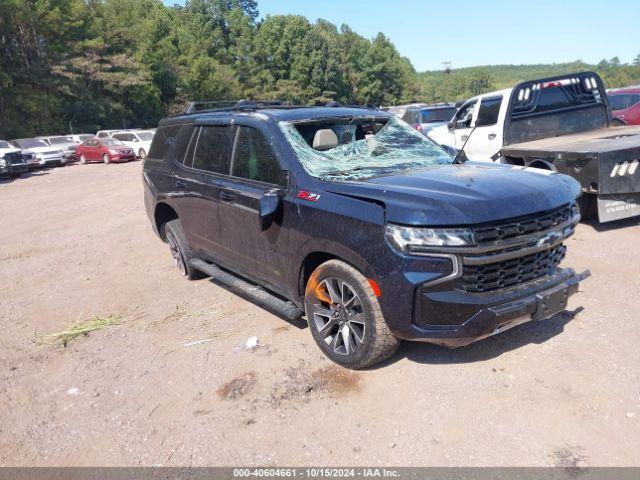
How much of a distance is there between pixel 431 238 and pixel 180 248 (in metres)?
3.44

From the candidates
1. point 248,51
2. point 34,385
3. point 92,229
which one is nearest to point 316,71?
point 248,51

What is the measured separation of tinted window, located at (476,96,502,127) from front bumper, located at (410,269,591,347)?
6.21 meters

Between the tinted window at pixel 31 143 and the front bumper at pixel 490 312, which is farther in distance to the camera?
the tinted window at pixel 31 143

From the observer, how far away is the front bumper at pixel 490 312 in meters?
2.97

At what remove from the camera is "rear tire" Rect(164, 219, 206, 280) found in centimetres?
553

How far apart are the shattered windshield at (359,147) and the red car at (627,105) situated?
10.4 meters

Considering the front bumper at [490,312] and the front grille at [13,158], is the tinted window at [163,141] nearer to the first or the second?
the front bumper at [490,312]

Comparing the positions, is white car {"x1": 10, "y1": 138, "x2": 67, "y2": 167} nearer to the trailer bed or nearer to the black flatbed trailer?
the black flatbed trailer

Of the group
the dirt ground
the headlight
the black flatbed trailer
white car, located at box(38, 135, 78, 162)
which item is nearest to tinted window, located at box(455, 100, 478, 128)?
the black flatbed trailer

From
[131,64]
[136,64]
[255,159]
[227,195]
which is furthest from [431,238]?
[136,64]

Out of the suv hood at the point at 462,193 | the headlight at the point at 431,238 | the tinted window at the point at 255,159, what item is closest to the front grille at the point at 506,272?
the headlight at the point at 431,238

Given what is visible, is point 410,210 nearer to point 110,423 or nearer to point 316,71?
point 110,423

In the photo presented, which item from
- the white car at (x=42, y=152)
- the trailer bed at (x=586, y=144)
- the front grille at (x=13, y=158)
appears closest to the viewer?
the trailer bed at (x=586, y=144)

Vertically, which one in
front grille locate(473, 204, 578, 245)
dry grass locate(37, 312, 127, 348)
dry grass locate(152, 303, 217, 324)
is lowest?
dry grass locate(152, 303, 217, 324)
